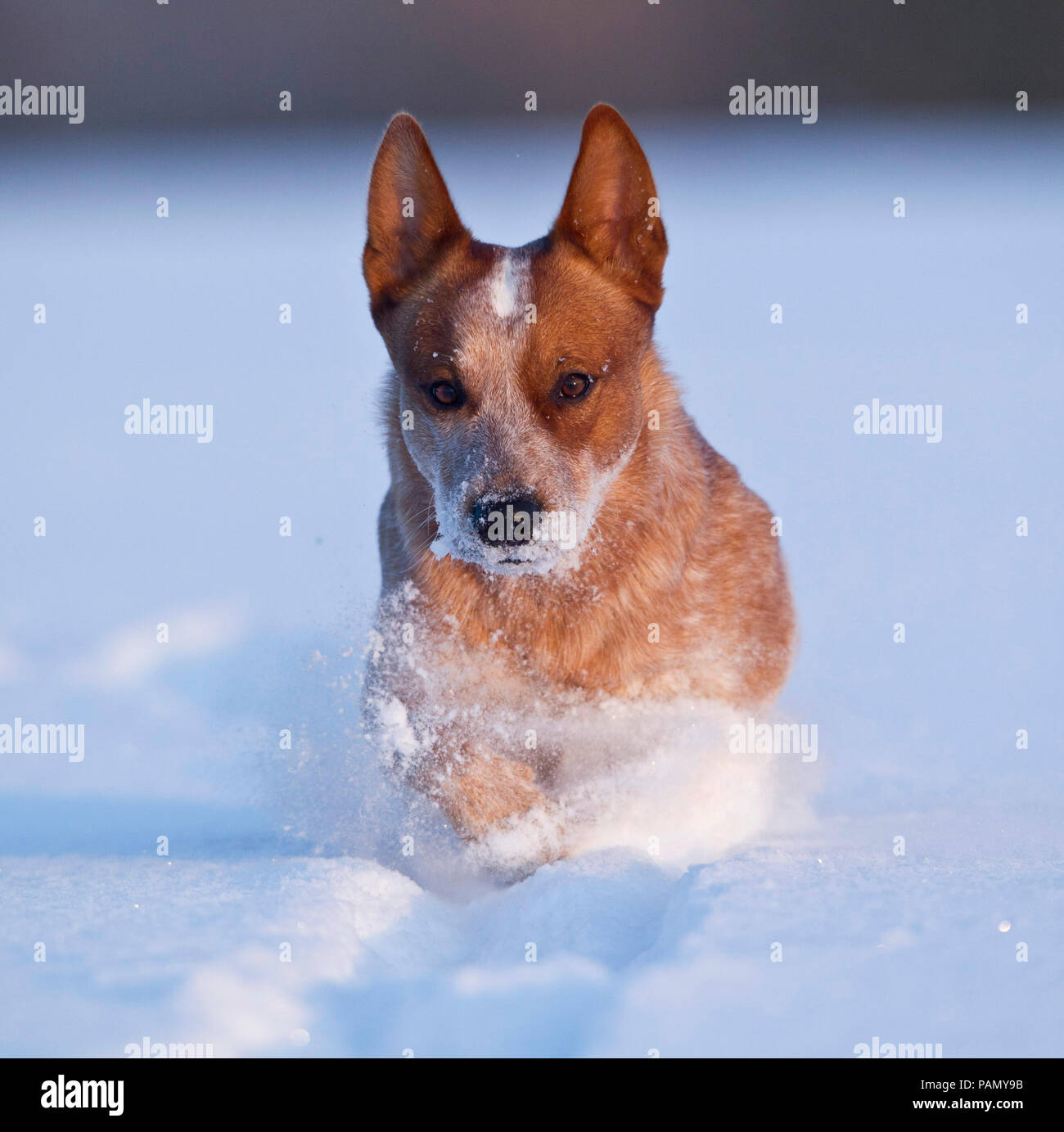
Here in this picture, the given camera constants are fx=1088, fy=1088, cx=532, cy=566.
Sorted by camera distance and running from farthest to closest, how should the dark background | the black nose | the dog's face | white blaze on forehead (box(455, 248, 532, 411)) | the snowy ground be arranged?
the dark background < white blaze on forehead (box(455, 248, 532, 411)) < the dog's face < the black nose < the snowy ground

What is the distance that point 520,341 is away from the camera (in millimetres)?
3270

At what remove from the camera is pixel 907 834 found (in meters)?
3.18

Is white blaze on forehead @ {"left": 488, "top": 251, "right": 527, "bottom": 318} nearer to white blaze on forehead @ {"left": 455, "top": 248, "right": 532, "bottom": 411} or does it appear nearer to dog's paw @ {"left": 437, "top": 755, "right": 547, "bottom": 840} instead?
white blaze on forehead @ {"left": 455, "top": 248, "right": 532, "bottom": 411}

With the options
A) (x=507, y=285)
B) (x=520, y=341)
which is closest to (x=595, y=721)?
(x=520, y=341)

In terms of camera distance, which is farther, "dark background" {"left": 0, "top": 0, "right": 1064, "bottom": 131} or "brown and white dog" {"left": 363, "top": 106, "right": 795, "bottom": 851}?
"dark background" {"left": 0, "top": 0, "right": 1064, "bottom": 131}

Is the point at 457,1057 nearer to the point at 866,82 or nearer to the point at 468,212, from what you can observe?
the point at 468,212

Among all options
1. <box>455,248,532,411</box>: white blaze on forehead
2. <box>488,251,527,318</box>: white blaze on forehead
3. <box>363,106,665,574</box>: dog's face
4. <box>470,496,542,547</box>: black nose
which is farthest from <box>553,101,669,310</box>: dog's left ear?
<box>470,496,542,547</box>: black nose

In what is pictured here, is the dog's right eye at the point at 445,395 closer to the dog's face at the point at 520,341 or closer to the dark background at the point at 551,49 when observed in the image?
the dog's face at the point at 520,341

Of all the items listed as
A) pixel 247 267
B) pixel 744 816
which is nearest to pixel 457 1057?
pixel 744 816

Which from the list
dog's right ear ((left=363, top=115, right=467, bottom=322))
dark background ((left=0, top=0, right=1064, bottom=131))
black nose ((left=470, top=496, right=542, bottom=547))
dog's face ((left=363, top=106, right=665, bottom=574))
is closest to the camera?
black nose ((left=470, top=496, right=542, bottom=547))

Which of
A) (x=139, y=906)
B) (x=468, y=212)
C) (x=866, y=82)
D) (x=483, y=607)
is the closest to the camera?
(x=139, y=906)

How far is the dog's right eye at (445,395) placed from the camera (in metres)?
3.32

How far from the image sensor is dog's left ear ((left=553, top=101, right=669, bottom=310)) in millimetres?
3312

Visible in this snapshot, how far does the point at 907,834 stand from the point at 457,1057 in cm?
164
